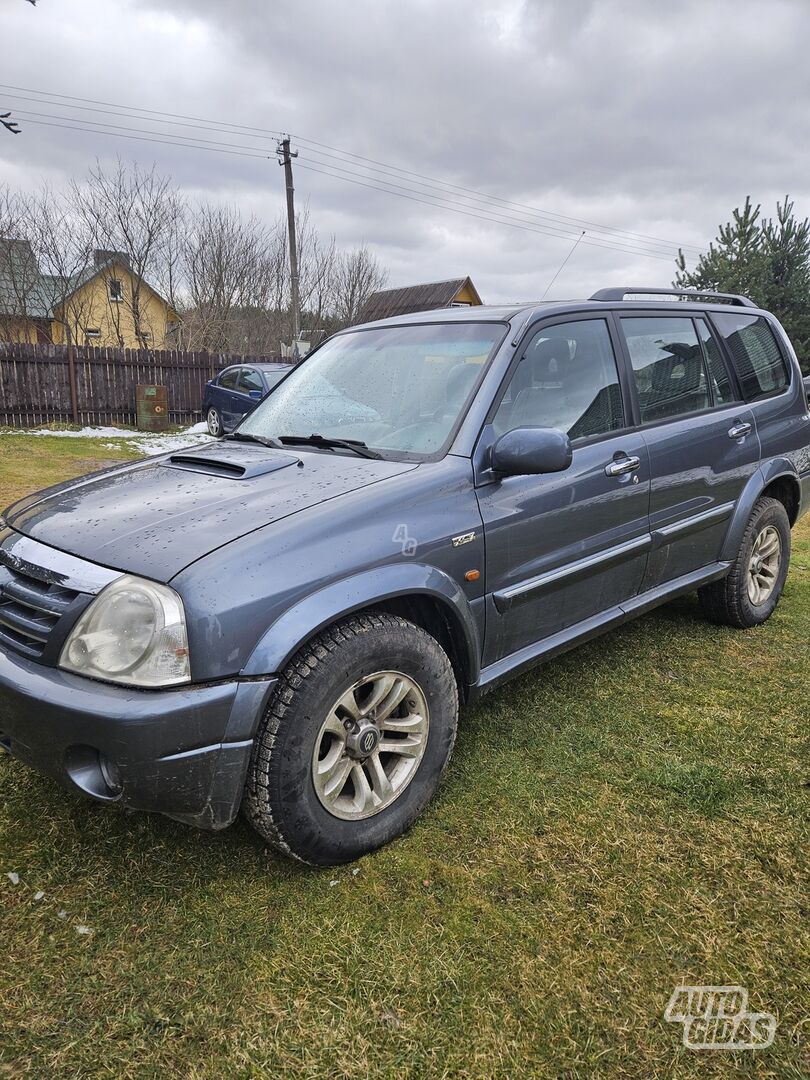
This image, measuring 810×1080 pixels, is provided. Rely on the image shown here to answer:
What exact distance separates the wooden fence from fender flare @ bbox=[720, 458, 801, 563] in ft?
48.0

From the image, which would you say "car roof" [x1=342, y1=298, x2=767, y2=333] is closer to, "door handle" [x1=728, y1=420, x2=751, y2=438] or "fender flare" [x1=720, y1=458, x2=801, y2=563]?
"door handle" [x1=728, y1=420, x2=751, y2=438]

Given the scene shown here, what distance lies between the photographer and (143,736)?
1.78 metres

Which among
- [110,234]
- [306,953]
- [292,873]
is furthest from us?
[110,234]

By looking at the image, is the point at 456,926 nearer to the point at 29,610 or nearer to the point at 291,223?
the point at 29,610

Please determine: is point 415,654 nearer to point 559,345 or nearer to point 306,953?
point 306,953

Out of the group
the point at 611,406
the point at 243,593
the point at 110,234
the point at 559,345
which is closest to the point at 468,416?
the point at 559,345

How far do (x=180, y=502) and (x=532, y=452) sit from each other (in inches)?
46.9

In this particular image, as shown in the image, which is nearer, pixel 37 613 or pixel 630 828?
pixel 37 613

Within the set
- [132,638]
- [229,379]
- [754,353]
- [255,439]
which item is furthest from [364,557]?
[229,379]

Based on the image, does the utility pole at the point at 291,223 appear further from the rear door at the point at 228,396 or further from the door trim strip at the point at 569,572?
the door trim strip at the point at 569,572

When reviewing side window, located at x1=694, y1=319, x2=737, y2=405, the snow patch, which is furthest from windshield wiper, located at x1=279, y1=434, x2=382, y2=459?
the snow patch

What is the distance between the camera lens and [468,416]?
257 centimetres

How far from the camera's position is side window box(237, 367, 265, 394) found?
13.0 metres

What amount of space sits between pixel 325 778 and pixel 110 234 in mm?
25082
